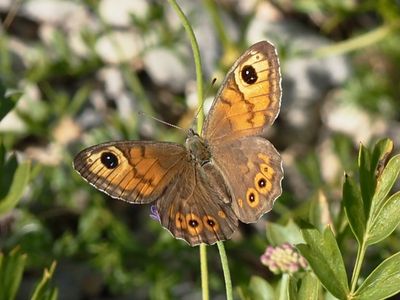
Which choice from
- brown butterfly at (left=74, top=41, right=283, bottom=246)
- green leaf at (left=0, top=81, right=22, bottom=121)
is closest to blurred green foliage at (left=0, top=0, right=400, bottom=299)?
green leaf at (left=0, top=81, right=22, bottom=121)

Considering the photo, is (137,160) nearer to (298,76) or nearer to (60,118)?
(60,118)

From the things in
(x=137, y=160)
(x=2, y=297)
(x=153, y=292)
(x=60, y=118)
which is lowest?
(x=153, y=292)

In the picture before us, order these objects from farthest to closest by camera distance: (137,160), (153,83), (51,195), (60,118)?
(153,83)
(60,118)
(51,195)
(137,160)

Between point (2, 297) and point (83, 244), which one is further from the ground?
point (2, 297)

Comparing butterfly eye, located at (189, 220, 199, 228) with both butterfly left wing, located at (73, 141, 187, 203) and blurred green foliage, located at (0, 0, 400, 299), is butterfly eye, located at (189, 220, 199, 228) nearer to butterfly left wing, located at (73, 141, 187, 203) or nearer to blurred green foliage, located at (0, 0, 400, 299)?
butterfly left wing, located at (73, 141, 187, 203)

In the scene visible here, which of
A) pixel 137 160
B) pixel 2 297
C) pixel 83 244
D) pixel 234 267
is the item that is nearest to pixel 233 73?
pixel 137 160

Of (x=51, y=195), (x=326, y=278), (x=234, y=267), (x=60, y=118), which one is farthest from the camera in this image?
(x=60, y=118)
